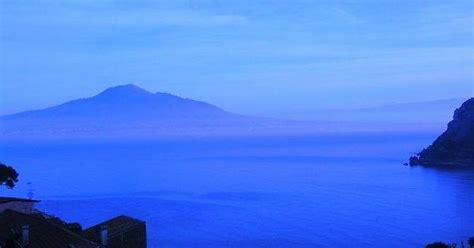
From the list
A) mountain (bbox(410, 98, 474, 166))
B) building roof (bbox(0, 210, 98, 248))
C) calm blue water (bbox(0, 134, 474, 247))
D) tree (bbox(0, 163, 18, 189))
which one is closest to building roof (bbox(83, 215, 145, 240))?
building roof (bbox(0, 210, 98, 248))

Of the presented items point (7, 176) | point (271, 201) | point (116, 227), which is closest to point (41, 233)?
point (116, 227)

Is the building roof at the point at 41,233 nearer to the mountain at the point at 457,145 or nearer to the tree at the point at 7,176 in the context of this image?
the tree at the point at 7,176

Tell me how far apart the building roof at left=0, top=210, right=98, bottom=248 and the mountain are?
11082 centimetres

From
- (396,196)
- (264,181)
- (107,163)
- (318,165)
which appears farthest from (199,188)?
(107,163)

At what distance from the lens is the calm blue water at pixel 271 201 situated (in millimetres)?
55500

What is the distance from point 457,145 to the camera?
126812 millimetres

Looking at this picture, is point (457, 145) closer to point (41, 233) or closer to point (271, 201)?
point (271, 201)

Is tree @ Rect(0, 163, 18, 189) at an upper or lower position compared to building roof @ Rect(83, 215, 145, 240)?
upper

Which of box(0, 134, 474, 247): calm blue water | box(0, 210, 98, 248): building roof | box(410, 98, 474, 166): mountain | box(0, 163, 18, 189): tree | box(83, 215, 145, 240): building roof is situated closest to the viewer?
box(0, 210, 98, 248): building roof

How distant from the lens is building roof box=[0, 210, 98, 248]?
17.6 m

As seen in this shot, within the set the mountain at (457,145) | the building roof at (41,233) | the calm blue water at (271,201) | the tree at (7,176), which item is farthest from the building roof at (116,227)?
the mountain at (457,145)

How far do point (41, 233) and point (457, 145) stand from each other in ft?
389

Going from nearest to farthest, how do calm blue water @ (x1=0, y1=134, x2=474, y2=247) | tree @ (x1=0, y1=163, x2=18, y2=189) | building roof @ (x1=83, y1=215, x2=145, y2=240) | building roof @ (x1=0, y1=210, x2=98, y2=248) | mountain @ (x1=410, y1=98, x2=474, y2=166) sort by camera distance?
building roof @ (x1=0, y1=210, x2=98, y2=248), building roof @ (x1=83, y1=215, x2=145, y2=240), tree @ (x1=0, y1=163, x2=18, y2=189), calm blue water @ (x1=0, y1=134, x2=474, y2=247), mountain @ (x1=410, y1=98, x2=474, y2=166)

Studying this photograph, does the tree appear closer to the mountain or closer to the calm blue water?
the calm blue water
